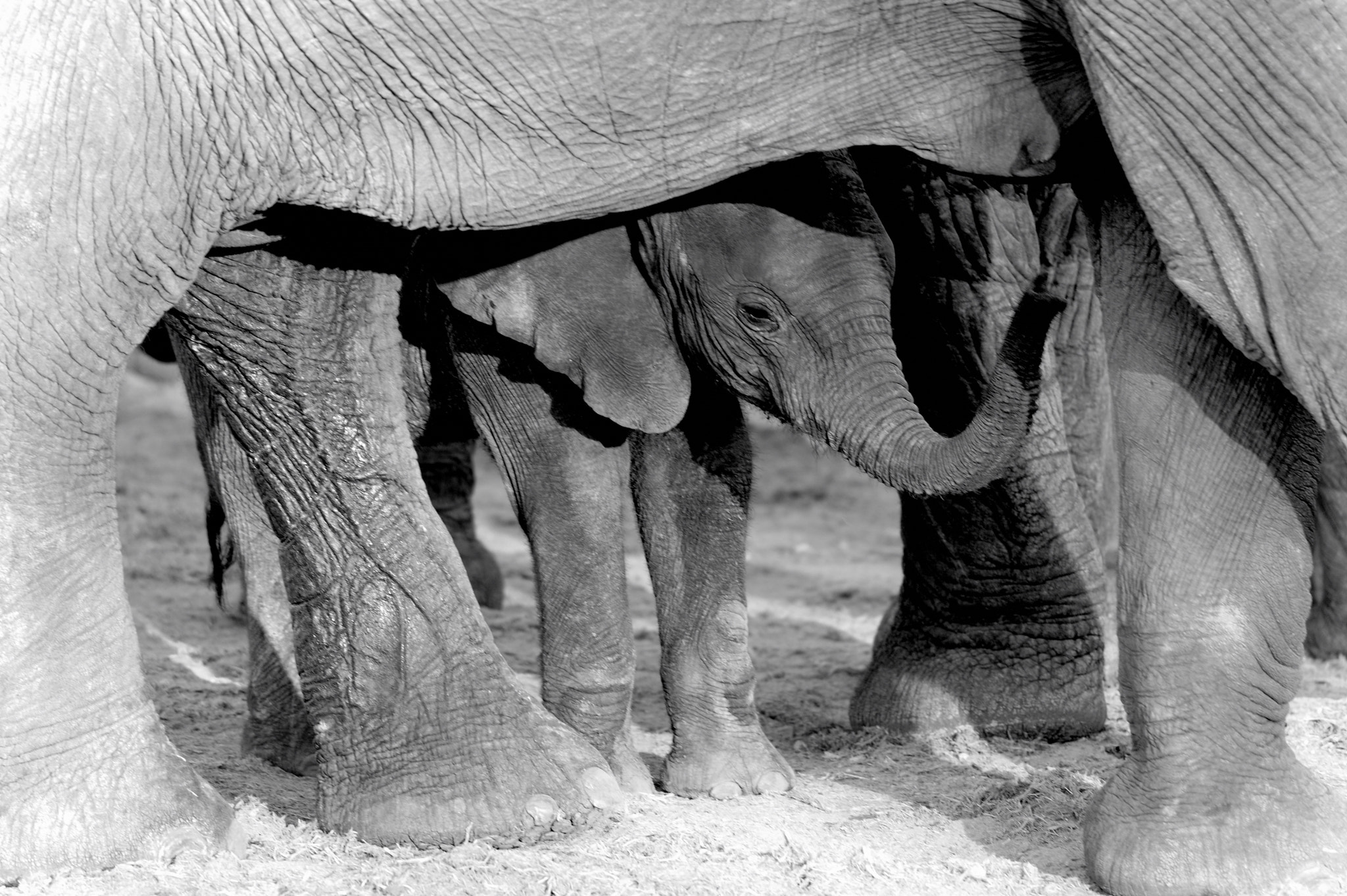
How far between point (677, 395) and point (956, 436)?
2.09ft

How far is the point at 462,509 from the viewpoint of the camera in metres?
7.14

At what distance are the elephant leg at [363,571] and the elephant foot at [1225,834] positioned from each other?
104cm

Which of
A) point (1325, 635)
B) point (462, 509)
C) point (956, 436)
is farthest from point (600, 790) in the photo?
point (462, 509)

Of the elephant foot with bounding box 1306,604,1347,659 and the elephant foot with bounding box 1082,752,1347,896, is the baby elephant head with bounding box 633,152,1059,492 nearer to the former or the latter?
the elephant foot with bounding box 1082,752,1347,896

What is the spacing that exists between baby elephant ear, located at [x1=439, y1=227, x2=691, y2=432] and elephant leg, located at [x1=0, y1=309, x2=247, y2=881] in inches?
38.6

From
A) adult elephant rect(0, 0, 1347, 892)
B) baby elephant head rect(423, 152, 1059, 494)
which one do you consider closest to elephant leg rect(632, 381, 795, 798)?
baby elephant head rect(423, 152, 1059, 494)

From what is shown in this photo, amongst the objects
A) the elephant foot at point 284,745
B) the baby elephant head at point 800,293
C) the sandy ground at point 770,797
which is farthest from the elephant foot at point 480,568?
the baby elephant head at point 800,293

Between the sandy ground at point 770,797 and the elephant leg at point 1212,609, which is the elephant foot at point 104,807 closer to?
the sandy ground at point 770,797

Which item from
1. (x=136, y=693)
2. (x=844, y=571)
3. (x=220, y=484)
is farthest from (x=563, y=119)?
(x=844, y=571)

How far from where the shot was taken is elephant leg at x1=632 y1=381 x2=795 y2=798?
475 centimetres

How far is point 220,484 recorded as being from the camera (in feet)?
17.6

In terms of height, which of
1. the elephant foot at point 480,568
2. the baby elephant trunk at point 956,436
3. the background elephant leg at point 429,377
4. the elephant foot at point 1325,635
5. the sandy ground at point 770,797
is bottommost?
the sandy ground at point 770,797

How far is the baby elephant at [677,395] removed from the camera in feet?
14.7

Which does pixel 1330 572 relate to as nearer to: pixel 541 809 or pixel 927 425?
pixel 927 425
